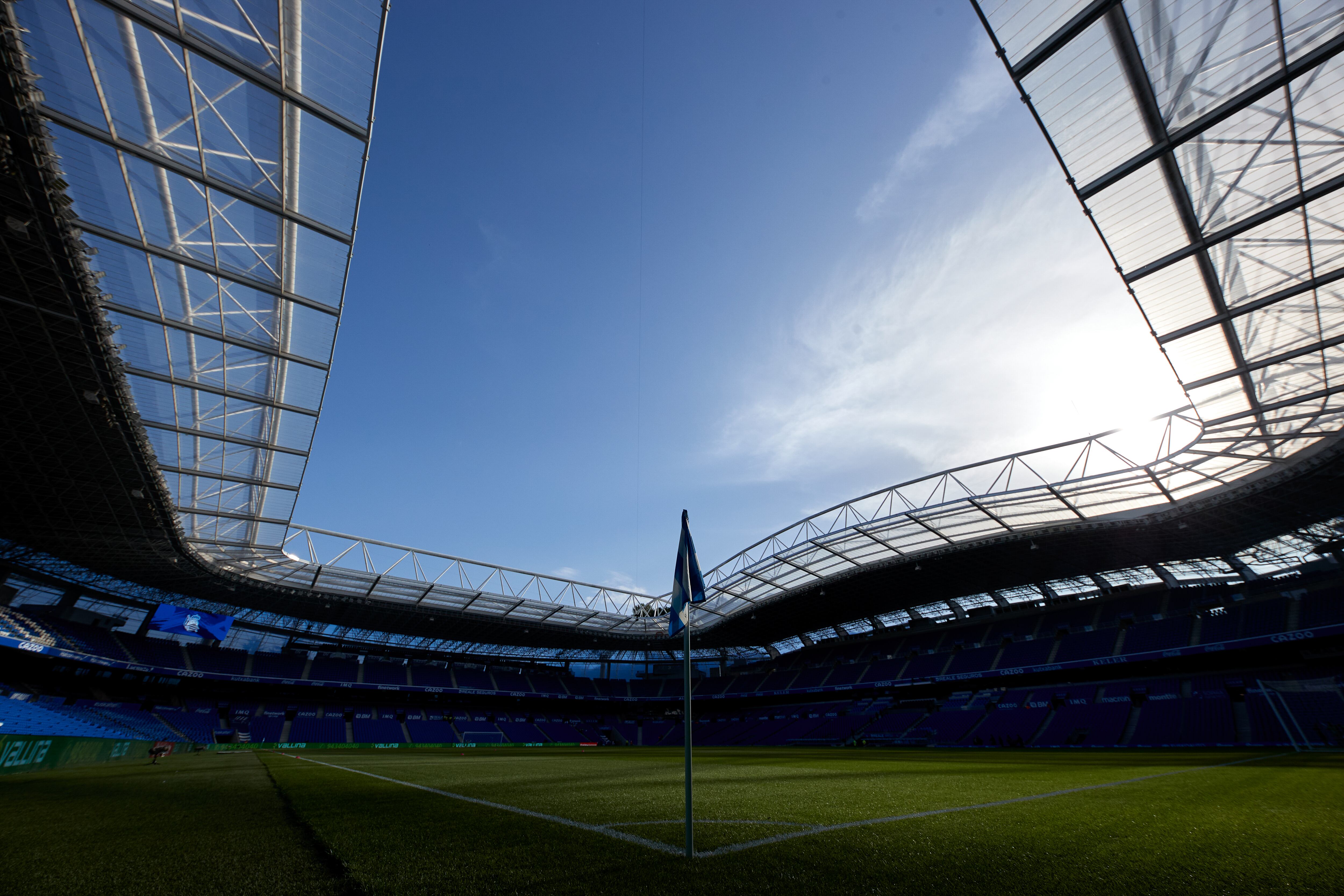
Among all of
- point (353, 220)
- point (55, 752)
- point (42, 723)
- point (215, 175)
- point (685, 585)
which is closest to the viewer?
point (685, 585)

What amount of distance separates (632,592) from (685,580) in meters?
42.2

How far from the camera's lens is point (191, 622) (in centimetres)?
3984

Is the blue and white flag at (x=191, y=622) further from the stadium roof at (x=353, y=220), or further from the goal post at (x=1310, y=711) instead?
the goal post at (x=1310, y=711)

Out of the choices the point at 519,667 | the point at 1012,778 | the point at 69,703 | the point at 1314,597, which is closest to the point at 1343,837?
the point at 1012,778

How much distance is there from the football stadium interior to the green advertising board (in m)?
0.20

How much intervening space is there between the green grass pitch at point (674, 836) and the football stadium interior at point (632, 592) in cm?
8

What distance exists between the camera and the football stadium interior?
6141 millimetres

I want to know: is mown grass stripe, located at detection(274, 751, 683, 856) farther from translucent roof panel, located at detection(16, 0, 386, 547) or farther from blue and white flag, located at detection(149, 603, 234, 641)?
blue and white flag, located at detection(149, 603, 234, 641)

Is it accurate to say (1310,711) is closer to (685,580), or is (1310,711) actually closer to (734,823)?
(734,823)

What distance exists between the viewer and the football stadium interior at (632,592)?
20.1ft

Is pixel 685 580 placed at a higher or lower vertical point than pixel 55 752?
higher

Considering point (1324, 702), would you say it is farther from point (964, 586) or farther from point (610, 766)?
point (610, 766)

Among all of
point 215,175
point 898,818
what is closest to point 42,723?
point 215,175

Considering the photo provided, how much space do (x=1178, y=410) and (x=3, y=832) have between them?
34301 millimetres
